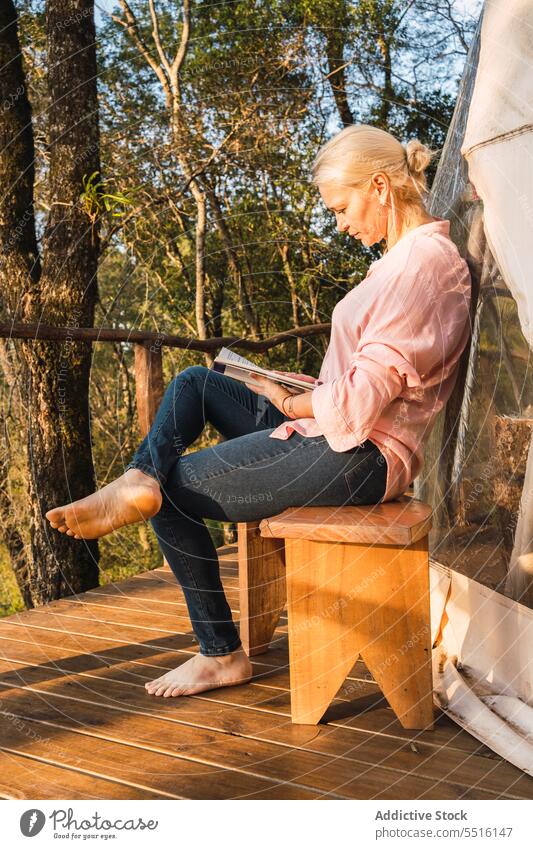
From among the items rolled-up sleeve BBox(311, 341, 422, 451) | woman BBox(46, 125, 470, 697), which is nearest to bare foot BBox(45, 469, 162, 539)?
woman BBox(46, 125, 470, 697)

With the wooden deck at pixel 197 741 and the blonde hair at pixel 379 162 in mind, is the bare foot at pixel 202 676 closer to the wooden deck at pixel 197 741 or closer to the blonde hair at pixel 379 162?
the wooden deck at pixel 197 741

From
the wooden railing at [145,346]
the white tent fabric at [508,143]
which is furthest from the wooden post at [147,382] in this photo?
the white tent fabric at [508,143]

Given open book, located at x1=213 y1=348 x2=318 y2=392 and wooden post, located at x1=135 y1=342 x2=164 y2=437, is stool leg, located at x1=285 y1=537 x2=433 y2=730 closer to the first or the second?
open book, located at x1=213 y1=348 x2=318 y2=392

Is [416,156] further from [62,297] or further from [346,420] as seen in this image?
[62,297]

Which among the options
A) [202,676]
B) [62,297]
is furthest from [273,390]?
[62,297]

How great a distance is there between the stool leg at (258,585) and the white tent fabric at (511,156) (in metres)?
0.62

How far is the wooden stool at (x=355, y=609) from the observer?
1.63 metres

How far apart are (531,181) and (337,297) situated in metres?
4.25

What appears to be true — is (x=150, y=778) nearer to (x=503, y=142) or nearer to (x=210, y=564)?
(x=210, y=564)

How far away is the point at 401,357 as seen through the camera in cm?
159

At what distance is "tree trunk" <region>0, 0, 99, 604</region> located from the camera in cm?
378

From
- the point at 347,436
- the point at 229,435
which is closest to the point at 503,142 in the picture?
the point at 347,436

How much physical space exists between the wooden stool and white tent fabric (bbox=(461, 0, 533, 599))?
0.27 meters

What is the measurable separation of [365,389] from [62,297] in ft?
8.55
